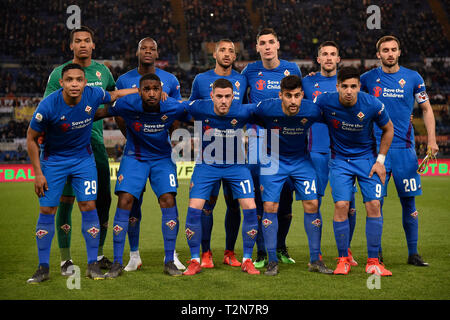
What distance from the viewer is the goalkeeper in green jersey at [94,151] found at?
246 inches

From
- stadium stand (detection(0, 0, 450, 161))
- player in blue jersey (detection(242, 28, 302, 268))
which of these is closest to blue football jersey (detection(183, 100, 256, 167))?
player in blue jersey (detection(242, 28, 302, 268))

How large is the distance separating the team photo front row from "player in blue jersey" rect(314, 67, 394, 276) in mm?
11

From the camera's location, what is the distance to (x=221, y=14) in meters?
31.6

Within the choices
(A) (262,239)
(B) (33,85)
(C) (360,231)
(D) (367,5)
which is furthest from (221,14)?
(A) (262,239)

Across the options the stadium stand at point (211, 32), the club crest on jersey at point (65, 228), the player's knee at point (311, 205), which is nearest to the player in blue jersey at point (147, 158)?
the club crest on jersey at point (65, 228)

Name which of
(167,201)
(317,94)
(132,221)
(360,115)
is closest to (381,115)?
(360,115)

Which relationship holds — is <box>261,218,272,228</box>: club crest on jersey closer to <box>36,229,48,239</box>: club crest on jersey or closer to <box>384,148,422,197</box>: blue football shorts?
<box>384,148,422,197</box>: blue football shorts

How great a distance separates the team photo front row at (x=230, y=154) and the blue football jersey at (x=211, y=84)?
0.02 m

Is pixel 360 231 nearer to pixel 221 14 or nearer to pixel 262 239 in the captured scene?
pixel 262 239

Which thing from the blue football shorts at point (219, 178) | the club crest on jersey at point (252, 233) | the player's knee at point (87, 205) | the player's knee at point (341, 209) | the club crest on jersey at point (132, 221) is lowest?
the club crest on jersey at point (252, 233)

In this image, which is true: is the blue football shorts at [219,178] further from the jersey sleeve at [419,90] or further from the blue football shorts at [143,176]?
the jersey sleeve at [419,90]

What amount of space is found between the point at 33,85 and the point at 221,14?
1157 centimetres

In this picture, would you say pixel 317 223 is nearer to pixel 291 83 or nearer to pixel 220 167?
pixel 220 167

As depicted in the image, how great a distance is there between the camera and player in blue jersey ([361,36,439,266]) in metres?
6.31
